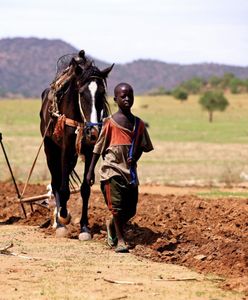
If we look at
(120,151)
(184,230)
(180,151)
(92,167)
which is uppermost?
(120,151)

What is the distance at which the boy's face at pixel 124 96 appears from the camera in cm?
960

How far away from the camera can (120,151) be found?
9688 millimetres

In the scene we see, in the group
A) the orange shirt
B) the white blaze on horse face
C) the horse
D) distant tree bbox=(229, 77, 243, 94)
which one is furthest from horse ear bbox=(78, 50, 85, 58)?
distant tree bbox=(229, 77, 243, 94)

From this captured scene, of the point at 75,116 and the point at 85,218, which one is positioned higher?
the point at 75,116

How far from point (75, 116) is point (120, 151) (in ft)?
5.59

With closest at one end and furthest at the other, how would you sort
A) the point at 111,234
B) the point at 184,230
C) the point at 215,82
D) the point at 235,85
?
the point at 111,234 → the point at 184,230 → the point at 235,85 → the point at 215,82

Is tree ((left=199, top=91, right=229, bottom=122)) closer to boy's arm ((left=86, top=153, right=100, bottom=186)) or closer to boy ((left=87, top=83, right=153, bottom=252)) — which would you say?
boy's arm ((left=86, top=153, right=100, bottom=186))

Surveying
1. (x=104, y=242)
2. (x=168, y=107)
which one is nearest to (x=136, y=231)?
(x=104, y=242)

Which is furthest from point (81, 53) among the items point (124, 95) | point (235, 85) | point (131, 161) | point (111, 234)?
point (235, 85)

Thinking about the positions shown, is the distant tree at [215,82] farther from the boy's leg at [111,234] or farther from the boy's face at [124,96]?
the boy's face at [124,96]

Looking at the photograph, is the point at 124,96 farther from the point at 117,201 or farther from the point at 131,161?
the point at 117,201

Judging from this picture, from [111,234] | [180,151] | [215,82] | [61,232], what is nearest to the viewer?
[111,234]

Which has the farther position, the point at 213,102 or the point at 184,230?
the point at 213,102

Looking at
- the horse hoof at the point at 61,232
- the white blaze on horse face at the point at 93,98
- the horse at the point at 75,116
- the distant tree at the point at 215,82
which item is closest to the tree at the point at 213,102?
the horse at the point at 75,116
